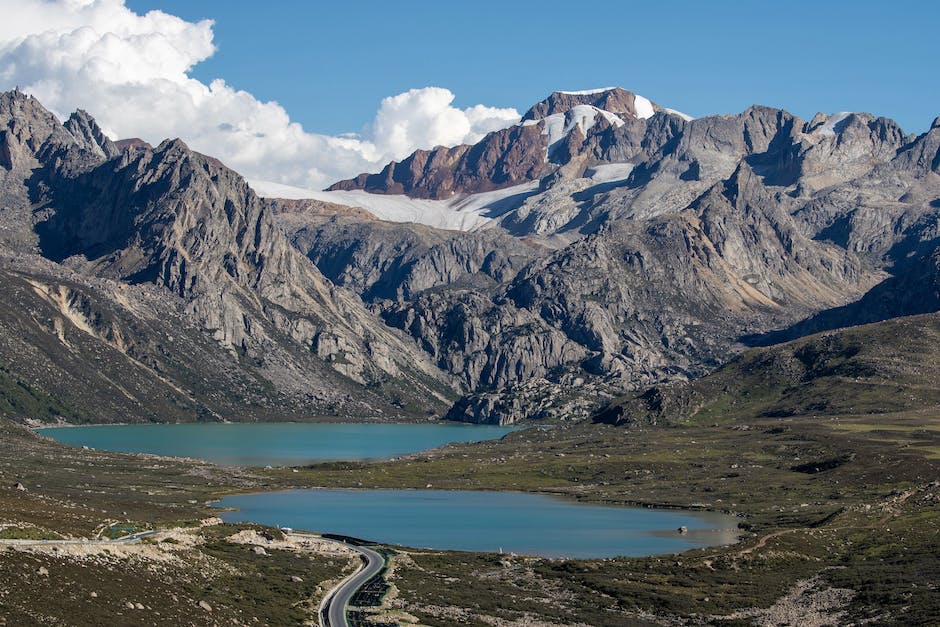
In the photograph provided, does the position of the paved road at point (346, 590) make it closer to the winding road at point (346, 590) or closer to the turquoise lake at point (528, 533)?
the winding road at point (346, 590)

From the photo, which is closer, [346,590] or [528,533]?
[346,590]

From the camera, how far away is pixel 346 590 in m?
116

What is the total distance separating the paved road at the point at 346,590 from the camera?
98562 mm

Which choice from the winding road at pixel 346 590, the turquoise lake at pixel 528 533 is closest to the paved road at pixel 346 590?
the winding road at pixel 346 590

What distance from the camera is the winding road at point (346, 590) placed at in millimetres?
98562

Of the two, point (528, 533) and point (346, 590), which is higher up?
point (346, 590)

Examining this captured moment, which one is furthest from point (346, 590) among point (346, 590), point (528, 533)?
point (528, 533)

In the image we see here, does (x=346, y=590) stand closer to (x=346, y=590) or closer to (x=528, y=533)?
(x=346, y=590)

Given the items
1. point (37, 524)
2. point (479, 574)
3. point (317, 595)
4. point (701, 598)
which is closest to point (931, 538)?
point (701, 598)

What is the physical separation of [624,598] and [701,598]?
286 inches

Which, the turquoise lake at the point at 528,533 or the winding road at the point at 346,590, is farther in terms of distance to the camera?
the turquoise lake at the point at 528,533

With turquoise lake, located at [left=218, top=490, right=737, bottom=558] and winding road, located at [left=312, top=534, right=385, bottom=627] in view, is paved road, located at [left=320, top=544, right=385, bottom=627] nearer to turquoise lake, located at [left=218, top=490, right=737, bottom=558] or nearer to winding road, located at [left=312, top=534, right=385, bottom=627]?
winding road, located at [left=312, top=534, right=385, bottom=627]

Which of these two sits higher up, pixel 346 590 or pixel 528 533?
pixel 346 590

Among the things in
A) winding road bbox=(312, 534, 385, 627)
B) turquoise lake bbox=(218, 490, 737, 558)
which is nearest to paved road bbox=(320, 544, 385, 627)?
winding road bbox=(312, 534, 385, 627)
